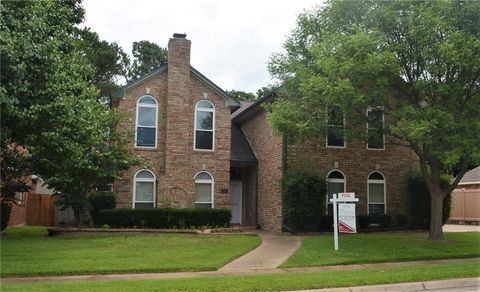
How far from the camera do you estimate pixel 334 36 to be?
1522 cm

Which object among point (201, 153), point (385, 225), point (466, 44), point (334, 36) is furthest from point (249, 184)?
point (466, 44)

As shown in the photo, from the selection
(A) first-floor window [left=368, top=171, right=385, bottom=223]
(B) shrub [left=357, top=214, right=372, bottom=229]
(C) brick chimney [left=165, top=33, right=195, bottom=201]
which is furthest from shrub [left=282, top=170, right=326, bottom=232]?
(C) brick chimney [left=165, top=33, right=195, bottom=201]

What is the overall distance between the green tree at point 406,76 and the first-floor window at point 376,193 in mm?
5734

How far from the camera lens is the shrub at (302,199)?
19.9 meters

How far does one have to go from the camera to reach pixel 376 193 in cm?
2298

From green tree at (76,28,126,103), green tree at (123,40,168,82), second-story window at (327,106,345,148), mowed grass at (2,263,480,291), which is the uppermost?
green tree at (123,40,168,82)

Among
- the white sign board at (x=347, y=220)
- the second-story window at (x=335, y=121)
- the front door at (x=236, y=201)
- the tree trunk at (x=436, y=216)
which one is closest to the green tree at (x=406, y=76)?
the tree trunk at (x=436, y=216)

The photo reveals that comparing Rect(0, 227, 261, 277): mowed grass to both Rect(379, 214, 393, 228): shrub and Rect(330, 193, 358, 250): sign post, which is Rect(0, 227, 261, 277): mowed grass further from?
Rect(379, 214, 393, 228): shrub

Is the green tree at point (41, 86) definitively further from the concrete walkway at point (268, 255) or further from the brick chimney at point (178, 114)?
the brick chimney at point (178, 114)

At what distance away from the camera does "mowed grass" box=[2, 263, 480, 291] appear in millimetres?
9578

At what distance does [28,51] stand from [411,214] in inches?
692

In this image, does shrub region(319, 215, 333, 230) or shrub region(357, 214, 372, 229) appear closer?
shrub region(319, 215, 333, 230)

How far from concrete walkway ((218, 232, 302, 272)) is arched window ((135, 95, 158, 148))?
272 inches

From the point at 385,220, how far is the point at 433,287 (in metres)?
12.0
